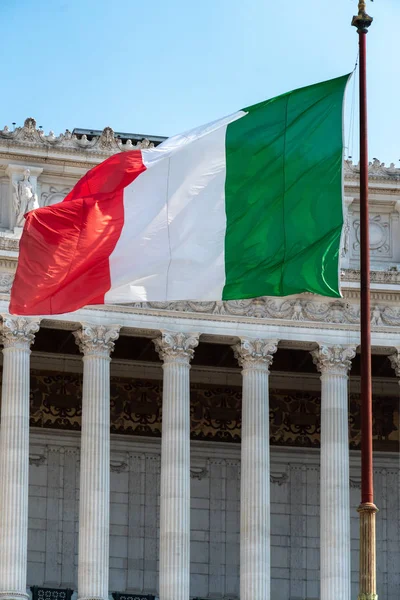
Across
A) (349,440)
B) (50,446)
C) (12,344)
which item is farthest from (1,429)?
(349,440)

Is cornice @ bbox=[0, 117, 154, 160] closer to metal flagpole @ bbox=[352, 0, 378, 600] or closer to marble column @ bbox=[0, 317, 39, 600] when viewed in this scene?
marble column @ bbox=[0, 317, 39, 600]

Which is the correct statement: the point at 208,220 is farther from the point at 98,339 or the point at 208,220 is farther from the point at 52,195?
the point at 52,195

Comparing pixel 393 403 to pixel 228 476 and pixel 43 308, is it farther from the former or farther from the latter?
pixel 43 308

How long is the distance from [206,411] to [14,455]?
388 inches

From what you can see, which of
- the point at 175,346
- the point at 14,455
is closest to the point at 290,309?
the point at 175,346

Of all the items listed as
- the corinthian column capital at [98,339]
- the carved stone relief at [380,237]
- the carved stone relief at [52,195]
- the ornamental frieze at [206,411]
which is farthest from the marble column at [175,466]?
the carved stone relief at [380,237]

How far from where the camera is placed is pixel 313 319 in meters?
65.3

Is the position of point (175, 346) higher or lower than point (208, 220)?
lower

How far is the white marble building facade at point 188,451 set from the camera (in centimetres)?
6278

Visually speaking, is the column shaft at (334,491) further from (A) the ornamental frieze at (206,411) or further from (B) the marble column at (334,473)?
(A) the ornamental frieze at (206,411)

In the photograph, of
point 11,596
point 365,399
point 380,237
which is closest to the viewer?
point 365,399

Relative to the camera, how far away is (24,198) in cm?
6419

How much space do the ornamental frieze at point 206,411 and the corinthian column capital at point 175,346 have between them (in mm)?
5753

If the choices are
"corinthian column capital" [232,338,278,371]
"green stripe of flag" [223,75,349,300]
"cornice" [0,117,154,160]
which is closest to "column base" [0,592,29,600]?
"corinthian column capital" [232,338,278,371]
